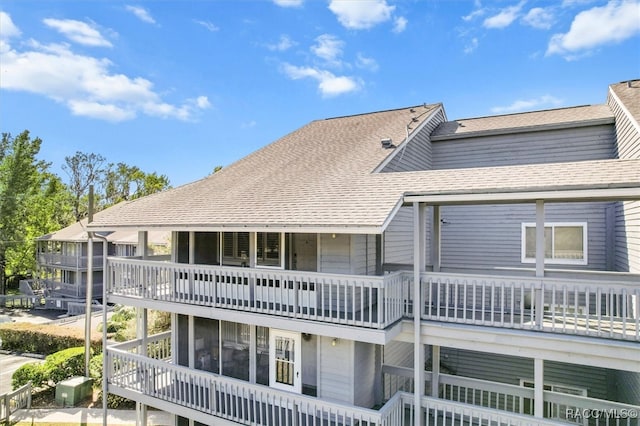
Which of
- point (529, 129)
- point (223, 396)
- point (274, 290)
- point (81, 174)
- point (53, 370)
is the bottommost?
point (53, 370)

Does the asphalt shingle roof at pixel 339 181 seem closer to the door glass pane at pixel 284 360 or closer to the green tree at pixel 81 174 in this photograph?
the door glass pane at pixel 284 360

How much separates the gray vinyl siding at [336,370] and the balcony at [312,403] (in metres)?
0.49

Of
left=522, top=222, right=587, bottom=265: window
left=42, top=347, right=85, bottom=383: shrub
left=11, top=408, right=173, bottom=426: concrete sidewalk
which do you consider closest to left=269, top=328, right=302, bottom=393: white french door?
left=11, top=408, right=173, bottom=426: concrete sidewalk

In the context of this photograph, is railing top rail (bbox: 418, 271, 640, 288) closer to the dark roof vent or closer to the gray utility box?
the dark roof vent

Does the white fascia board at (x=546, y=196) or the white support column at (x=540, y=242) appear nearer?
the white fascia board at (x=546, y=196)

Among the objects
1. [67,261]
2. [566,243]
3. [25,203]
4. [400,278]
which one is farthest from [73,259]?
[566,243]

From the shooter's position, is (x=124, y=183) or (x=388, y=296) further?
(x=124, y=183)

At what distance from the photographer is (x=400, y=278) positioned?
28.0 ft

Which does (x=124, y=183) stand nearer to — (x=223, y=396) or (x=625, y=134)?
(x=223, y=396)

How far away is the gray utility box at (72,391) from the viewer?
15846 millimetres

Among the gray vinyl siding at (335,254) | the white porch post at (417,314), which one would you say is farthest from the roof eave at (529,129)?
the gray vinyl siding at (335,254)

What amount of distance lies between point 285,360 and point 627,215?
32.8 feet

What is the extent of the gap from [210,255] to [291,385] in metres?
4.81

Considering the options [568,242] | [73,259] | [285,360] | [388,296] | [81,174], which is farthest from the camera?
[81,174]
